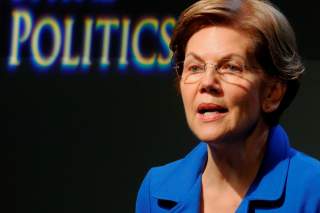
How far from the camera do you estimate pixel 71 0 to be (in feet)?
10.3

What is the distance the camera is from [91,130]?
10.6ft

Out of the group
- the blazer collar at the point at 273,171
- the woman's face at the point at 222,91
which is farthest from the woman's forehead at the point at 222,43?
the blazer collar at the point at 273,171

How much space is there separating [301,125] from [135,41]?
793mm

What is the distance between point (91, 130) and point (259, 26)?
6.20ft

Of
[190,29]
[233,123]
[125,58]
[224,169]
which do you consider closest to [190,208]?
[224,169]

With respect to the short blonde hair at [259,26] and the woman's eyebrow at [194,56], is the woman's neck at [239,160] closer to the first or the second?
the short blonde hair at [259,26]

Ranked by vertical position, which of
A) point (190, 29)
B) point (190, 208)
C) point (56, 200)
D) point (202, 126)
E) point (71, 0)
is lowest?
point (56, 200)

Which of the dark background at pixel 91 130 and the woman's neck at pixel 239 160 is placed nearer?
the woman's neck at pixel 239 160

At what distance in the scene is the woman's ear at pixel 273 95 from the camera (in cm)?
147

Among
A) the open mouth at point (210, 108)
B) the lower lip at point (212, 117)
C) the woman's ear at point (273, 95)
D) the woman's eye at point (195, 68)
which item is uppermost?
the woman's eye at point (195, 68)

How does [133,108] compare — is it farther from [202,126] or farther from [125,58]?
[202,126]

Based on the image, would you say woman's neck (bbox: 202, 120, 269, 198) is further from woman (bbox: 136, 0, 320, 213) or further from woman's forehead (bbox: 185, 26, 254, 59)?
woman's forehead (bbox: 185, 26, 254, 59)

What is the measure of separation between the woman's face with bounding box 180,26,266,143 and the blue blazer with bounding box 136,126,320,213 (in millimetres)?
100

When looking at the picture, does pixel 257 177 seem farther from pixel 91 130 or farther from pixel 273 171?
pixel 91 130
